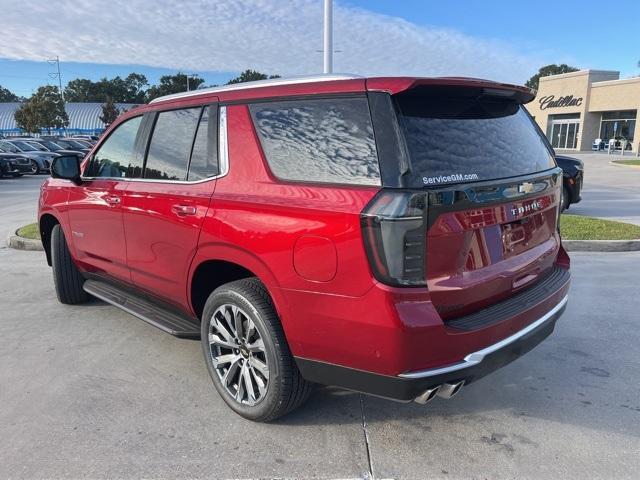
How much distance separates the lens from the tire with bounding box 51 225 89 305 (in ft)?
16.3

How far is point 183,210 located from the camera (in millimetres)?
3299

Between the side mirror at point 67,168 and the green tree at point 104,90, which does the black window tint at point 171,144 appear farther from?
the green tree at point 104,90

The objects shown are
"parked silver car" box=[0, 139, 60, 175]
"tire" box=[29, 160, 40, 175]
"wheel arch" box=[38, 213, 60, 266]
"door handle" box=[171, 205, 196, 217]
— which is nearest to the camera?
"door handle" box=[171, 205, 196, 217]

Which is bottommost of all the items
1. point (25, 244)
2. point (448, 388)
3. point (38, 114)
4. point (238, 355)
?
point (25, 244)

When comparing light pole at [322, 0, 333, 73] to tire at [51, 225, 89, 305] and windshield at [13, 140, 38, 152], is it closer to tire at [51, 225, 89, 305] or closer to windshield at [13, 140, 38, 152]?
tire at [51, 225, 89, 305]

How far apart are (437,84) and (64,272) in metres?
4.06

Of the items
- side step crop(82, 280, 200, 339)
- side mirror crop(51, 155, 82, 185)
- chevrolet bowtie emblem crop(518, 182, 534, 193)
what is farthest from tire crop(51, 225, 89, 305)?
chevrolet bowtie emblem crop(518, 182, 534, 193)

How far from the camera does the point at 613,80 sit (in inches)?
1796

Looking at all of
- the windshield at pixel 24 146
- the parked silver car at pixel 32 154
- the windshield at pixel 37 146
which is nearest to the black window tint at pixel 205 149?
the parked silver car at pixel 32 154

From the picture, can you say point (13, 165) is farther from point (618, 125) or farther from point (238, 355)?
point (618, 125)

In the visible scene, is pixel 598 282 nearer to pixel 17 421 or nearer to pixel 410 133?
pixel 410 133

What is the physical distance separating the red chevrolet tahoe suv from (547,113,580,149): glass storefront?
5056cm

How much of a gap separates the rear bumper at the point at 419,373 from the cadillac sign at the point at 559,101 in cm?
5174

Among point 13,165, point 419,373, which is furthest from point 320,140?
point 13,165
